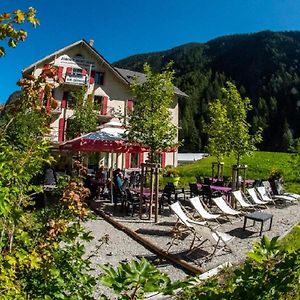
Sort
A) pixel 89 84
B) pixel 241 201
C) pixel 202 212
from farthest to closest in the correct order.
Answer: pixel 89 84, pixel 241 201, pixel 202 212

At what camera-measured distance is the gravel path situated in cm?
709

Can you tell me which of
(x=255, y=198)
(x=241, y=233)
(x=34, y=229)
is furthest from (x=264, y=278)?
(x=255, y=198)

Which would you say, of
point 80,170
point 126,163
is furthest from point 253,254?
point 126,163

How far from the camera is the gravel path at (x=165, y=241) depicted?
7.09m

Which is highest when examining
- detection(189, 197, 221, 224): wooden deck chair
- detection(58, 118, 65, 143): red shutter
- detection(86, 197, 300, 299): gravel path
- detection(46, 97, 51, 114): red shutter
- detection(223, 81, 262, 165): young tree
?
detection(58, 118, 65, 143): red shutter

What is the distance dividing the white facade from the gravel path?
876 inches

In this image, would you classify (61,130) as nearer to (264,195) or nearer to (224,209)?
(264,195)

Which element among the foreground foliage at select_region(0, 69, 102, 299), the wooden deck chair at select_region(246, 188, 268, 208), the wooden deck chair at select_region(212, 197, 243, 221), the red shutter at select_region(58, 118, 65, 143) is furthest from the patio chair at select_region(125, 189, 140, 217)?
the red shutter at select_region(58, 118, 65, 143)

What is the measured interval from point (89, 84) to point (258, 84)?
100m

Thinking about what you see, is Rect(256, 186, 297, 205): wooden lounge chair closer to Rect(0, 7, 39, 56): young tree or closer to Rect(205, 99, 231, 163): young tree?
Rect(205, 99, 231, 163): young tree

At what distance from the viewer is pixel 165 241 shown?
339 inches

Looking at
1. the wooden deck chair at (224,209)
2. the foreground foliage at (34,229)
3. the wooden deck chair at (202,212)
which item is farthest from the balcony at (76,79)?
the foreground foliage at (34,229)

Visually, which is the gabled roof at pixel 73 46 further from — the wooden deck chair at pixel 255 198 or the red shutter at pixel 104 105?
the wooden deck chair at pixel 255 198

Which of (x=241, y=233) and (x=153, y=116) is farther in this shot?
(x=153, y=116)
